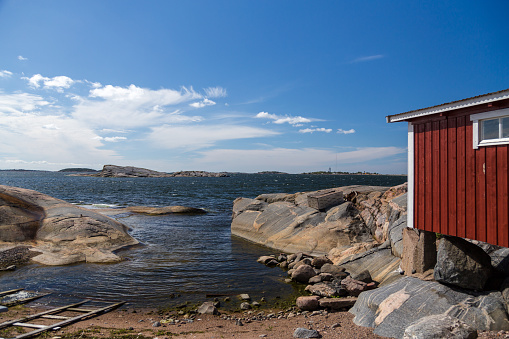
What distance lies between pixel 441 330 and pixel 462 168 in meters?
3.84

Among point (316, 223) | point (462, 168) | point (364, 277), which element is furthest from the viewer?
point (316, 223)

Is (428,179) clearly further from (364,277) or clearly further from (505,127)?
(364,277)

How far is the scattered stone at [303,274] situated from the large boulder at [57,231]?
813 cm

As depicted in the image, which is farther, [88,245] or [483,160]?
[88,245]

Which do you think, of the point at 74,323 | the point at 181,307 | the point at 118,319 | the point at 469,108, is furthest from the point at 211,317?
the point at 469,108

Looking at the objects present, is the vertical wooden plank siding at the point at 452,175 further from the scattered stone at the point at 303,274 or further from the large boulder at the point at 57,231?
the large boulder at the point at 57,231

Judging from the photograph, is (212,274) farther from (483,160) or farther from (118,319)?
(483,160)

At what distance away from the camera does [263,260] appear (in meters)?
14.7

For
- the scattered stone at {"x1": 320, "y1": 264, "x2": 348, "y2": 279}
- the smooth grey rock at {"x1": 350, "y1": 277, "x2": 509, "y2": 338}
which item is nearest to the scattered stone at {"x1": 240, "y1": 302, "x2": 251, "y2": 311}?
the smooth grey rock at {"x1": 350, "y1": 277, "x2": 509, "y2": 338}

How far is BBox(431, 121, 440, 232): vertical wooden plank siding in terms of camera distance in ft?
26.9

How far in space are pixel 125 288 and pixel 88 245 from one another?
544 centimetres

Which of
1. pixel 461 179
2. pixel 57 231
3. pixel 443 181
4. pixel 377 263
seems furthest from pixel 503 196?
pixel 57 231

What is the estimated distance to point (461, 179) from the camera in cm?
760

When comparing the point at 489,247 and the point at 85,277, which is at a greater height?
the point at 489,247
